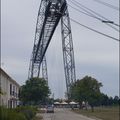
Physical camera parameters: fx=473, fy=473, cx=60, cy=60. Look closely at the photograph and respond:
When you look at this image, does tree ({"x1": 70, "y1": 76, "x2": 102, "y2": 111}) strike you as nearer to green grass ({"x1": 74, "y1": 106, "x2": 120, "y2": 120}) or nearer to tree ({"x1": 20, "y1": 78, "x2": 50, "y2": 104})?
tree ({"x1": 20, "y1": 78, "x2": 50, "y2": 104})

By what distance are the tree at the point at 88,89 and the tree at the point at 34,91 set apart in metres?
9.66

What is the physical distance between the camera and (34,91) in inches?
3583

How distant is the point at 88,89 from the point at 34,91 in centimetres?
1429

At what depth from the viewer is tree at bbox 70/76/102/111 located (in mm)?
98812

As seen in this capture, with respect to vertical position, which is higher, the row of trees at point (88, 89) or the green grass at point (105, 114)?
the row of trees at point (88, 89)

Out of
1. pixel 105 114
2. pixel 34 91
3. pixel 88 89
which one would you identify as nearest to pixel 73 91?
pixel 88 89

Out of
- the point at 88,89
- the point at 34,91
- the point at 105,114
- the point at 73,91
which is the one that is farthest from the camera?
the point at 73,91

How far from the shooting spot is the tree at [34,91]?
90500mm

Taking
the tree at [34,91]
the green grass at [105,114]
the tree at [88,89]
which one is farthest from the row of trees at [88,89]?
the green grass at [105,114]

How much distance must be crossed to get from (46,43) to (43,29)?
12.6 m

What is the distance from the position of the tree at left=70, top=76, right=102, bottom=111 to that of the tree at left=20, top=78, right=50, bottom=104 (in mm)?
9657

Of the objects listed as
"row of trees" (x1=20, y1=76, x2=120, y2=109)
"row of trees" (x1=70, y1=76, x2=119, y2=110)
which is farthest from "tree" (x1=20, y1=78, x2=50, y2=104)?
"row of trees" (x1=70, y1=76, x2=119, y2=110)

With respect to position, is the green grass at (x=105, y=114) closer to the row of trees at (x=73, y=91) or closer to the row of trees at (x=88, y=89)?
the row of trees at (x=73, y=91)

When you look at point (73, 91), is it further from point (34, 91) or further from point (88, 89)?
point (34, 91)
